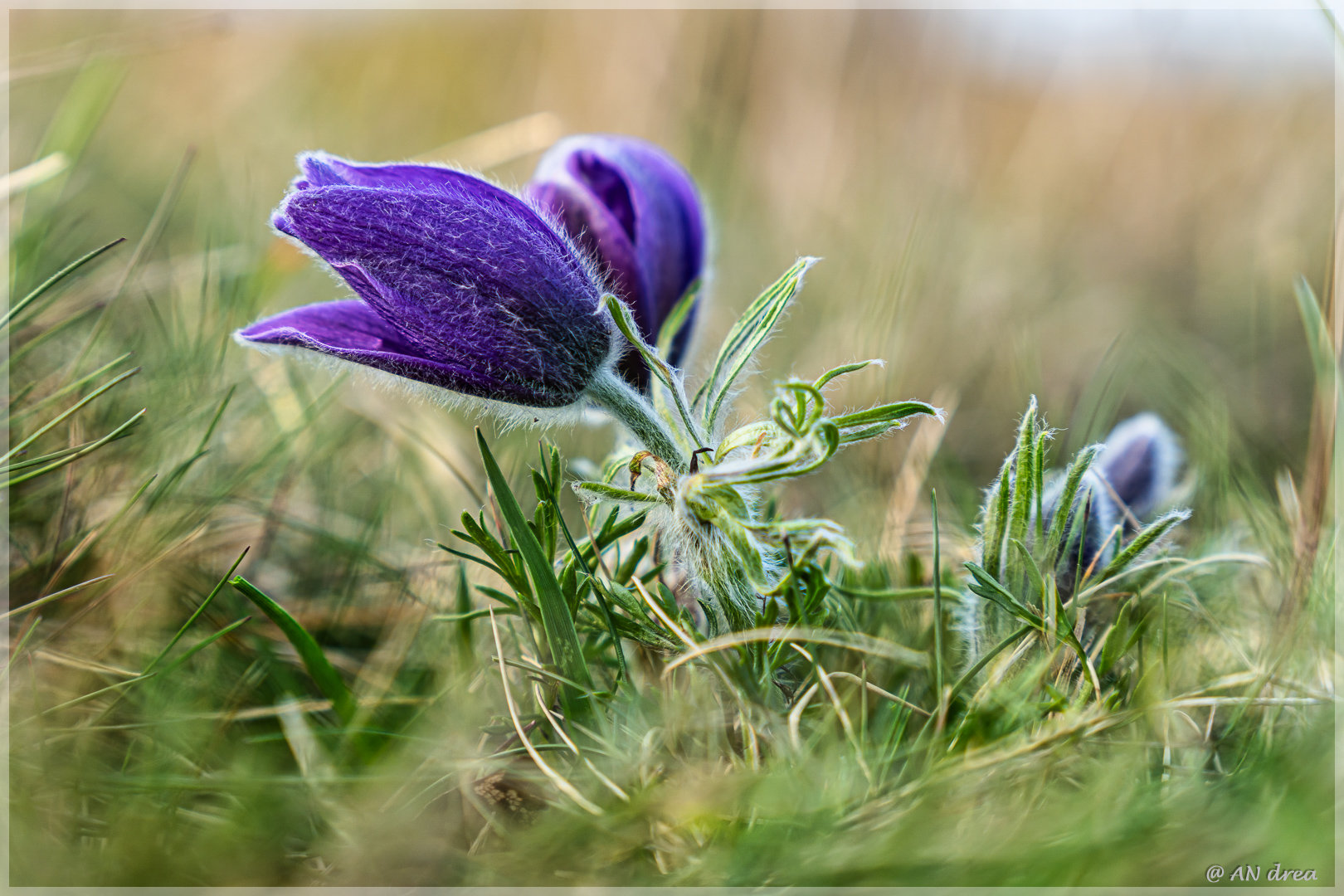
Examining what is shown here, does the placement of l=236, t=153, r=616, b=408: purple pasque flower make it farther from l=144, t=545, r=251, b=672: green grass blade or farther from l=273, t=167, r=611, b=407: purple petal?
l=144, t=545, r=251, b=672: green grass blade

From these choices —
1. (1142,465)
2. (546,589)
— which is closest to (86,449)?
(546,589)

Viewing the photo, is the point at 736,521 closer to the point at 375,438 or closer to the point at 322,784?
the point at 322,784

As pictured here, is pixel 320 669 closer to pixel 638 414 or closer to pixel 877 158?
pixel 638 414

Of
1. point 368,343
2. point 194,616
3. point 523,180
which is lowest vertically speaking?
point 194,616
